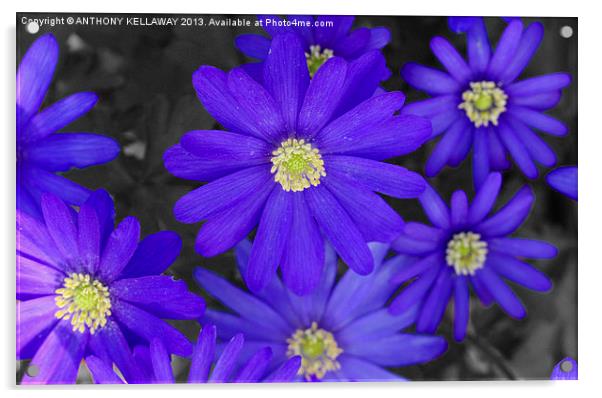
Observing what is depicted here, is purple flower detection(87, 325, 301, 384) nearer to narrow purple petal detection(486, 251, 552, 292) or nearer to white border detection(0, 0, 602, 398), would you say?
white border detection(0, 0, 602, 398)

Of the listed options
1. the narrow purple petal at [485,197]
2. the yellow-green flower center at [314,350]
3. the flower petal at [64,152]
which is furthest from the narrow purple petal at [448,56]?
the flower petal at [64,152]

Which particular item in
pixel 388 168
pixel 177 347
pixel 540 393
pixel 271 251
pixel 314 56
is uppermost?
pixel 314 56

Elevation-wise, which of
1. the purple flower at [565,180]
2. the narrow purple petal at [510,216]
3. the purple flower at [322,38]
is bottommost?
the narrow purple petal at [510,216]

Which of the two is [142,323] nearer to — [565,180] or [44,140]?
[44,140]

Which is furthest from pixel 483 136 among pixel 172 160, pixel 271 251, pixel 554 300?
pixel 172 160

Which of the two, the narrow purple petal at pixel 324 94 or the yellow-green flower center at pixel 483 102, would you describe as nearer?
the narrow purple petal at pixel 324 94

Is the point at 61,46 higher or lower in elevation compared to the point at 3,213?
higher

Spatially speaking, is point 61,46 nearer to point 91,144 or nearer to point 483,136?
point 91,144
